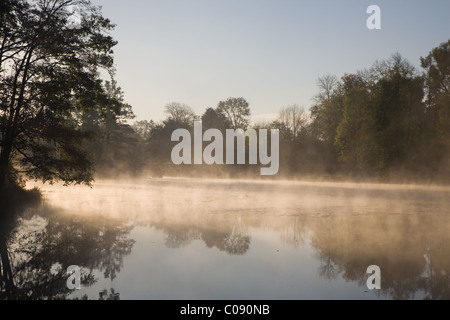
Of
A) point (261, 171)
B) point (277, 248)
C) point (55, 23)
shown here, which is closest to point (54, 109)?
point (55, 23)

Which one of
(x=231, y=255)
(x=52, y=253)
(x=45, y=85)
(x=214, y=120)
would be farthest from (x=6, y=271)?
(x=214, y=120)

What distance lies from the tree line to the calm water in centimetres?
380

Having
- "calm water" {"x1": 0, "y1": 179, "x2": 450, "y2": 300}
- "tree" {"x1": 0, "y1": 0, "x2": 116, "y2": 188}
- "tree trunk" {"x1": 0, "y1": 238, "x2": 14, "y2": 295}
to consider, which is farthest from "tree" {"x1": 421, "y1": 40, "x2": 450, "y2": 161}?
"tree trunk" {"x1": 0, "y1": 238, "x2": 14, "y2": 295}

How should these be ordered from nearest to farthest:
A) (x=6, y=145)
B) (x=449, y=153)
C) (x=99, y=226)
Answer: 1. (x=99, y=226)
2. (x=6, y=145)
3. (x=449, y=153)

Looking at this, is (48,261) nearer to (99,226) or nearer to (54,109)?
(99,226)

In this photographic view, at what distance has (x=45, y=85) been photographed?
17.3m

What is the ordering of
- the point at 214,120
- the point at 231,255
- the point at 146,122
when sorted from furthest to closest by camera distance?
1. the point at 146,122
2. the point at 214,120
3. the point at 231,255

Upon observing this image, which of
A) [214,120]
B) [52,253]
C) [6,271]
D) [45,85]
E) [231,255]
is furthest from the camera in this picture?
[214,120]

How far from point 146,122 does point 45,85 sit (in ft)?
339

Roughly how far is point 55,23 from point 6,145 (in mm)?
5865

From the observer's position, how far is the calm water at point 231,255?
6.54 m

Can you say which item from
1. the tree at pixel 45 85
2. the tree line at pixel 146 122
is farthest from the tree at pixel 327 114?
the tree at pixel 45 85

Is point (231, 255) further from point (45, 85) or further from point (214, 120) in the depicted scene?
point (214, 120)
